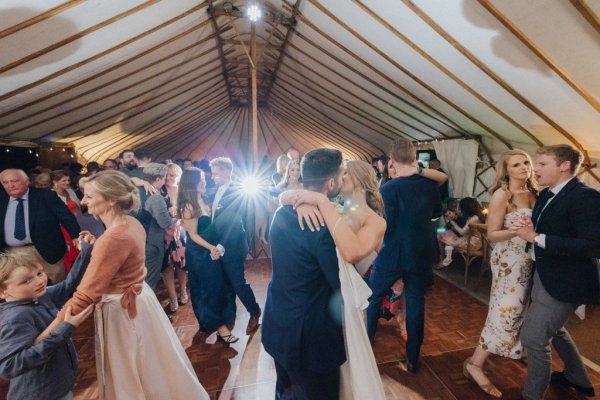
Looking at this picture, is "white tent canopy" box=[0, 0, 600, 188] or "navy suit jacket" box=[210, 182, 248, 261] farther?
"white tent canopy" box=[0, 0, 600, 188]

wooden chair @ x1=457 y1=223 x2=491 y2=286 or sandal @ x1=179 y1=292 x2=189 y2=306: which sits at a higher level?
wooden chair @ x1=457 y1=223 x2=491 y2=286

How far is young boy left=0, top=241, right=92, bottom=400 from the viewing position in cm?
122

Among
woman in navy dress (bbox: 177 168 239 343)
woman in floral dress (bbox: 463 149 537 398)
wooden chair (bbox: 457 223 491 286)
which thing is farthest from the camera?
wooden chair (bbox: 457 223 491 286)

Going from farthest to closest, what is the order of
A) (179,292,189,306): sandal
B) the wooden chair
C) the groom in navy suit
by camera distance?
the wooden chair
(179,292,189,306): sandal
the groom in navy suit

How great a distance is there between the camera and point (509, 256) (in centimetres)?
213

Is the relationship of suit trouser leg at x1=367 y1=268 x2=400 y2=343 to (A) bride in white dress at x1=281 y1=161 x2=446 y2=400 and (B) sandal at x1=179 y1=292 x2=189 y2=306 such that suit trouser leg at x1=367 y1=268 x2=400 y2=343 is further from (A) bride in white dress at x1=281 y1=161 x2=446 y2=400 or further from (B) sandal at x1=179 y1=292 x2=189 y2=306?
(B) sandal at x1=179 y1=292 x2=189 y2=306

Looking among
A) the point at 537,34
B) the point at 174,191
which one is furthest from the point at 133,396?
A: the point at 537,34

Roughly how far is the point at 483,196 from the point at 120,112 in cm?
817

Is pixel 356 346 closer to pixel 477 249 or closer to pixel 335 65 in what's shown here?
pixel 477 249

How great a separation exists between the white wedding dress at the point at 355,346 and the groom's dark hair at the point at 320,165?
1.05ft

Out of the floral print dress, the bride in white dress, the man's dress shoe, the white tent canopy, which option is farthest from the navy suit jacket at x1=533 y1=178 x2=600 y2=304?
the white tent canopy

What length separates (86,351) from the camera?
271 centimetres

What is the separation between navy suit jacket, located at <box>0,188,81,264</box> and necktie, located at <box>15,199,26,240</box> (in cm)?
5

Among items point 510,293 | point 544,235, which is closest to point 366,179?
point 544,235
